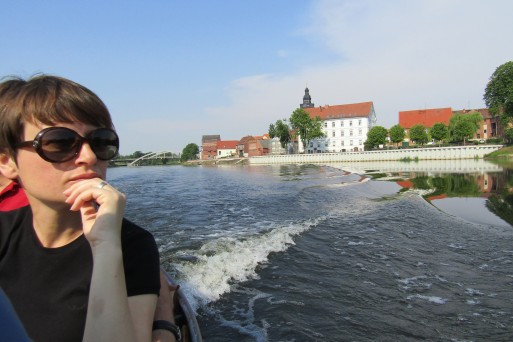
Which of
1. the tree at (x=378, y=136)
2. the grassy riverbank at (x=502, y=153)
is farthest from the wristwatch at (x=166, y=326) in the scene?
the tree at (x=378, y=136)

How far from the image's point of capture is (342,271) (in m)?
7.06

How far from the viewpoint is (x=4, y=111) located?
1807mm

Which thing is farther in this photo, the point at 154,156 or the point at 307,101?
the point at 154,156

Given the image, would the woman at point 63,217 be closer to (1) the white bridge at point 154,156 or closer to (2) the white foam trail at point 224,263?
(2) the white foam trail at point 224,263

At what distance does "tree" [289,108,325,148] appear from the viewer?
9381 centimetres

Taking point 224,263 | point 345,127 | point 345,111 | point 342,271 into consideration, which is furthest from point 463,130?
point 224,263

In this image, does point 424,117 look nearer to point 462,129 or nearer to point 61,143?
point 462,129

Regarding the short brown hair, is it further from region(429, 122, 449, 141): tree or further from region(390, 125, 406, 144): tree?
region(390, 125, 406, 144): tree

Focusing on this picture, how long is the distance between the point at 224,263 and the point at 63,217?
5.46m

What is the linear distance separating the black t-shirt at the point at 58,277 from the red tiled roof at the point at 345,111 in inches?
4273

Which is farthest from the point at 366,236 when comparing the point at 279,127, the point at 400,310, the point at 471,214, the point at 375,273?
the point at 279,127

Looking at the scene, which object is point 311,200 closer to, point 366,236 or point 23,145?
point 366,236

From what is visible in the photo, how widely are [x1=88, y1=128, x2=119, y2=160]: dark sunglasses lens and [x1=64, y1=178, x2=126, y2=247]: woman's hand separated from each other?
17 centimetres

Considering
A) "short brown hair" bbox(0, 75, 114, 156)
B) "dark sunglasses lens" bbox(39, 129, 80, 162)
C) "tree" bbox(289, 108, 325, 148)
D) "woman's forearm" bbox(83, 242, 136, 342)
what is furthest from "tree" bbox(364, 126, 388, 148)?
"woman's forearm" bbox(83, 242, 136, 342)
